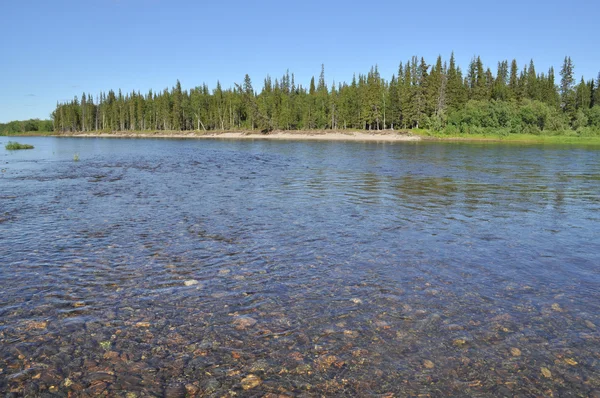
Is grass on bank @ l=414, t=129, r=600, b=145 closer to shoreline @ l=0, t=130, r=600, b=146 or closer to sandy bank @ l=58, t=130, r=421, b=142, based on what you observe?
shoreline @ l=0, t=130, r=600, b=146

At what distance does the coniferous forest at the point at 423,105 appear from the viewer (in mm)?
109438

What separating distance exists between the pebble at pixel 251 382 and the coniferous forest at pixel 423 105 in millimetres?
111878

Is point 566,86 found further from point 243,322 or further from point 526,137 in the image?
point 243,322

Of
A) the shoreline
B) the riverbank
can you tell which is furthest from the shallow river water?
the riverbank

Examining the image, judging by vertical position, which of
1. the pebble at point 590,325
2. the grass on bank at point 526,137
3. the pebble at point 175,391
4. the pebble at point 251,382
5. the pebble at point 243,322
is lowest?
the pebble at point 590,325

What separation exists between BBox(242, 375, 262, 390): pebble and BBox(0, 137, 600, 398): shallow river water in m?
0.05

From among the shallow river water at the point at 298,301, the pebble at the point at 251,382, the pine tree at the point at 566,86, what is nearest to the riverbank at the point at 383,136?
the pine tree at the point at 566,86

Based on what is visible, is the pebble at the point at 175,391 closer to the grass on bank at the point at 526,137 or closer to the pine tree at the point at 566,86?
the grass on bank at the point at 526,137

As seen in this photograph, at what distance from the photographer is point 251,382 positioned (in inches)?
223

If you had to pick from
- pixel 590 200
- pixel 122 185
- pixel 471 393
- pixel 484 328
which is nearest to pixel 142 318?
pixel 471 393

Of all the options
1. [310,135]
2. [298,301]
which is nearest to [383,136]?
[310,135]

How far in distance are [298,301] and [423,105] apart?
12327 cm

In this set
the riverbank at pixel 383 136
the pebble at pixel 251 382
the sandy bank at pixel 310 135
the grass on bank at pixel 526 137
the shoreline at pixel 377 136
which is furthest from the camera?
the sandy bank at pixel 310 135

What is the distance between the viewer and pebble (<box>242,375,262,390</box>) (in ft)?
18.3
